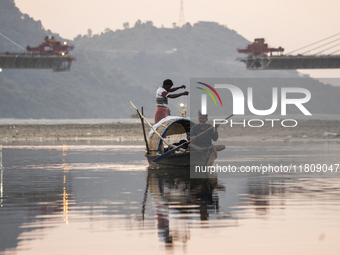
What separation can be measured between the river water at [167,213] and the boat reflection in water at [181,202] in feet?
0.06

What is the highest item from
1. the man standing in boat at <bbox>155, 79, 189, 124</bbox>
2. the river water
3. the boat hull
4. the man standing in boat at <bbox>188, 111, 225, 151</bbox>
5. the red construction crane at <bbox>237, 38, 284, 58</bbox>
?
the red construction crane at <bbox>237, 38, 284, 58</bbox>

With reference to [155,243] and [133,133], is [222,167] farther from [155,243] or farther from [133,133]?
[133,133]

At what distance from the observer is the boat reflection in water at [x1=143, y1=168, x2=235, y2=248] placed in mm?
9839

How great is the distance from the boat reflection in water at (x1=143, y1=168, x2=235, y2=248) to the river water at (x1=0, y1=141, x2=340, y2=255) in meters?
0.02

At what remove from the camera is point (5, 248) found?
8.62 meters

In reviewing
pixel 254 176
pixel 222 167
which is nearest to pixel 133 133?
pixel 222 167

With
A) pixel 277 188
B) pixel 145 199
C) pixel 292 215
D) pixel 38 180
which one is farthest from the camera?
pixel 38 180

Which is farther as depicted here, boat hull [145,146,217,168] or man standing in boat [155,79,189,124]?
man standing in boat [155,79,189,124]

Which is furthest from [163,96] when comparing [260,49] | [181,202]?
[260,49]

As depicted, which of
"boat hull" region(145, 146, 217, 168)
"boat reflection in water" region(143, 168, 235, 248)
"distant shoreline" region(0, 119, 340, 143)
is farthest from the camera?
"distant shoreline" region(0, 119, 340, 143)

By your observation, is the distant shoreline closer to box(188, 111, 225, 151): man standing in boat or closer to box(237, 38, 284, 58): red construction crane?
box(188, 111, 225, 151): man standing in boat

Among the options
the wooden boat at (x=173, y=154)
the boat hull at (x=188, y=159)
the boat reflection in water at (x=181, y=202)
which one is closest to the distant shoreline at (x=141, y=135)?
the wooden boat at (x=173, y=154)

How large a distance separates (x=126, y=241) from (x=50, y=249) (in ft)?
3.66

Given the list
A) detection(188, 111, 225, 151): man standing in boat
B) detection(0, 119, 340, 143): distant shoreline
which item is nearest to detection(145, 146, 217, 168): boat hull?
detection(188, 111, 225, 151): man standing in boat
